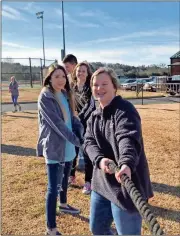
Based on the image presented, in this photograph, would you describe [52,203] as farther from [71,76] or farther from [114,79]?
[71,76]

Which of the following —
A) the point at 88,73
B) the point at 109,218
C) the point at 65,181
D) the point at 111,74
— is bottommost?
the point at 65,181

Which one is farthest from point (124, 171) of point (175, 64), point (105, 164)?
point (175, 64)

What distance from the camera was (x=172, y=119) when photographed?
11.1m

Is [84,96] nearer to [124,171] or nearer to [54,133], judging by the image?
[54,133]

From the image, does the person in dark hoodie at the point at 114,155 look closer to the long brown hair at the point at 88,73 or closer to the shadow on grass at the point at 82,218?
the shadow on grass at the point at 82,218

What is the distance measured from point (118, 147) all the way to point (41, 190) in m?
2.62

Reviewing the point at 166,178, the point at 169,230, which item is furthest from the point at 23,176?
the point at 169,230

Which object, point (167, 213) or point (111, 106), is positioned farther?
point (167, 213)

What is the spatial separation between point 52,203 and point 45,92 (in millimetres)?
1005

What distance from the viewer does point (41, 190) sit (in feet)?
14.1

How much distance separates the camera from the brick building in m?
36.9

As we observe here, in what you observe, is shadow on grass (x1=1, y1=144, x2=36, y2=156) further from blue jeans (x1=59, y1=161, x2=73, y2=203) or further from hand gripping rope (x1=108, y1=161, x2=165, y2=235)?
hand gripping rope (x1=108, y1=161, x2=165, y2=235)

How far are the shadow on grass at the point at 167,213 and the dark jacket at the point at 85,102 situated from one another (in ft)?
4.28

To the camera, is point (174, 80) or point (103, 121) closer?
point (103, 121)
